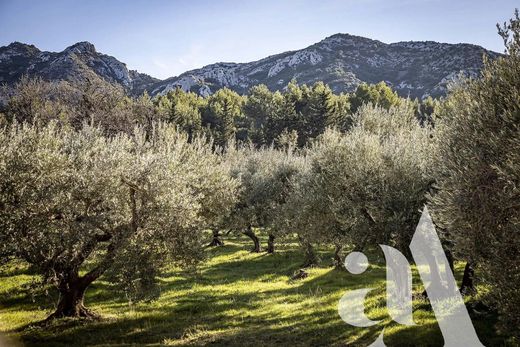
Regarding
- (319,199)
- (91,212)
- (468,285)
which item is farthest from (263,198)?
(91,212)

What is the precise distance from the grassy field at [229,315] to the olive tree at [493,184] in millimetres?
5557

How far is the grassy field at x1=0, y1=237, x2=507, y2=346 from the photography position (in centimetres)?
1738

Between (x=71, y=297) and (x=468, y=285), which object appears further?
(x=468, y=285)

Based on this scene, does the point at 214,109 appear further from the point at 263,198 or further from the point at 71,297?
the point at 71,297

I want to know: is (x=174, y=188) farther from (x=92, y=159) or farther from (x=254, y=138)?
(x=254, y=138)

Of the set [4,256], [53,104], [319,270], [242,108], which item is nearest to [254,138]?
[242,108]

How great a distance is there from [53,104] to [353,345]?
8175 cm

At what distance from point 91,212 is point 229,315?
33.6 feet

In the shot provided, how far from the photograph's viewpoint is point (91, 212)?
18.5 metres

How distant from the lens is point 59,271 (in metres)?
19.3

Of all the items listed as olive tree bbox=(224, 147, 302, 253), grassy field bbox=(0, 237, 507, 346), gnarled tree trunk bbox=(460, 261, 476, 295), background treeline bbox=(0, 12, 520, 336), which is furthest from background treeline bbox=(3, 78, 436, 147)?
gnarled tree trunk bbox=(460, 261, 476, 295)

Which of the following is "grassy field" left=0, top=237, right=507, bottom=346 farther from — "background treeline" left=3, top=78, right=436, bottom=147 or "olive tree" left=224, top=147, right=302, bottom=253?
"background treeline" left=3, top=78, right=436, bottom=147

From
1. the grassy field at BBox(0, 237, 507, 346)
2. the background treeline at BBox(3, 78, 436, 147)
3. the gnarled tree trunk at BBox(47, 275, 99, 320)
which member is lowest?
the grassy field at BBox(0, 237, 507, 346)

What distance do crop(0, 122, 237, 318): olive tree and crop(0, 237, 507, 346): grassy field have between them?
8.88 feet
